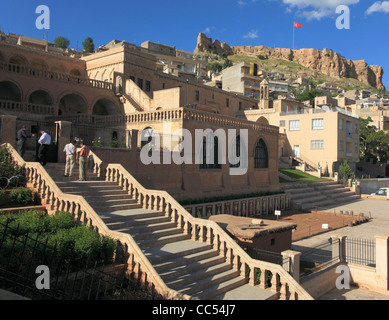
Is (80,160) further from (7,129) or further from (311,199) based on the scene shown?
(311,199)

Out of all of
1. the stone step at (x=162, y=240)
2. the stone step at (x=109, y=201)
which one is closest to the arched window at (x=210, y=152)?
the stone step at (x=109, y=201)

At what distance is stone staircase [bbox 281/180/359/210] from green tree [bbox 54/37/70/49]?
226ft

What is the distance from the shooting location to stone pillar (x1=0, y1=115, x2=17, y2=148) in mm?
13766

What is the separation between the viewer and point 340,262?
14125 millimetres

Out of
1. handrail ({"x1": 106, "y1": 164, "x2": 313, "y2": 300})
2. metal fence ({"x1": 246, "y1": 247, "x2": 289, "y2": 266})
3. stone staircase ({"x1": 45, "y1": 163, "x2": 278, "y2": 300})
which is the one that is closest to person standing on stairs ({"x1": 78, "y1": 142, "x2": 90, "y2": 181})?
stone staircase ({"x1": 45, "y1": 163, "x2": 278, "y2": 300})

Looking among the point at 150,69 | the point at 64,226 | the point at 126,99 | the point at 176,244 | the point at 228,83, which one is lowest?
the point at 176,244

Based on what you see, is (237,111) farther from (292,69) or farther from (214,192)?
(292,69)

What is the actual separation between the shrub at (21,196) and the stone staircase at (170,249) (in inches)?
41.7

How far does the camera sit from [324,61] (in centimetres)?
15450

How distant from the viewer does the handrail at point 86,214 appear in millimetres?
8687
